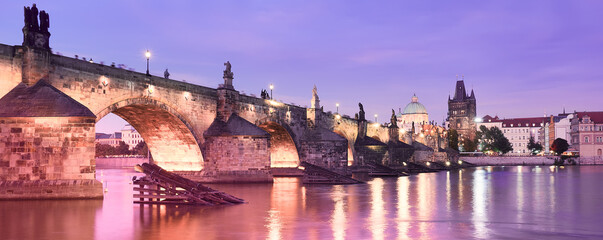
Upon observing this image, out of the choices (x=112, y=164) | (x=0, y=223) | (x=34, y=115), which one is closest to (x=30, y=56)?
(x=34, y=115)

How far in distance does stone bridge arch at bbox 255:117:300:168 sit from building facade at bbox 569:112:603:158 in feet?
309

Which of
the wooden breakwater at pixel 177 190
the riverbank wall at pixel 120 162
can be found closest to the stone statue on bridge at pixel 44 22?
the wooden breakwater at pixel 177 190

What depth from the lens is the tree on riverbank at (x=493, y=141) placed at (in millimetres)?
163875

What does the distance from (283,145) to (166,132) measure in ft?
67.4

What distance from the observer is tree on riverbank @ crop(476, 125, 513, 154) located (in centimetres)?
16388

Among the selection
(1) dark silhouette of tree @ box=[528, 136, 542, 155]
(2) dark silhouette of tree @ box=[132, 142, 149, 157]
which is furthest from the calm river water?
(1) dark silhouette of tree @ box=[528, 136, 542, 155]

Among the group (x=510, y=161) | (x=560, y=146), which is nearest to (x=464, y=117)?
(x=560, y=146)

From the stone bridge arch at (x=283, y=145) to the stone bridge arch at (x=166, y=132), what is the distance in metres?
12.9

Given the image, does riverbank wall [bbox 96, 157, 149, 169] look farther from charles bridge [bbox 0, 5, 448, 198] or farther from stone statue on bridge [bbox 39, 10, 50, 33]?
stone statue on bridge [bbox 39, 10, 50, 33]

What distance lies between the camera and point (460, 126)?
644 ft

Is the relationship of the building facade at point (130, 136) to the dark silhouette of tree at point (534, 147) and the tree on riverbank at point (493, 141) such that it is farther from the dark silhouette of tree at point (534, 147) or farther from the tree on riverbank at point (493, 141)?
the dark silhouette of tree at point (534, 147)

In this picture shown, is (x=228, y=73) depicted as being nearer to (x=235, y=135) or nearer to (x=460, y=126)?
(x=235, y=135)

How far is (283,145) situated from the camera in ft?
191

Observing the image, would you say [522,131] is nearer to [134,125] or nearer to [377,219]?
[134,125]
